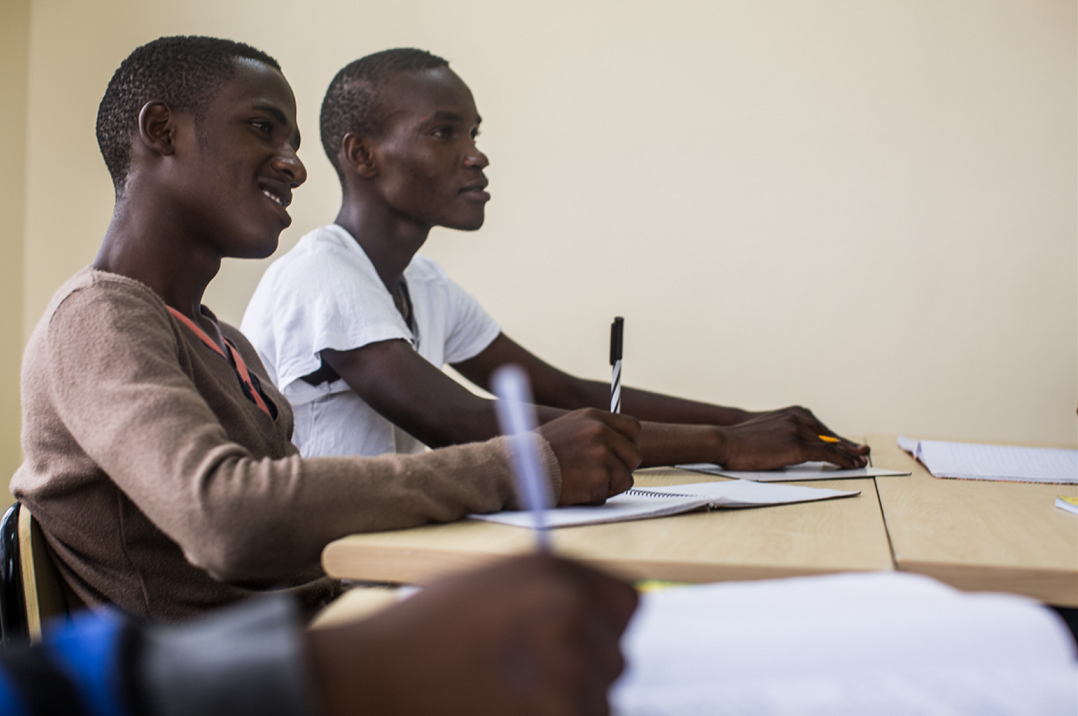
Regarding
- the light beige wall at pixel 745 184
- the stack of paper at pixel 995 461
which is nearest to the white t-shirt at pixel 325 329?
the stack of paper at pixel 995 461

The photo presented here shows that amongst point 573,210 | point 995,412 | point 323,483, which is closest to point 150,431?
point 323,483

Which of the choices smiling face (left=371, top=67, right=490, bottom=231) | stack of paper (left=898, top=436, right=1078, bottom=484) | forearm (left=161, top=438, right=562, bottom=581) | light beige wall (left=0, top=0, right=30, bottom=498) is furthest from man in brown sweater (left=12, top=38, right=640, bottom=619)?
light beige wall (left=0, top=0, right=30, bottom=498)

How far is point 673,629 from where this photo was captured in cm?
41

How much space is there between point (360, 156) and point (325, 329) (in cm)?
46

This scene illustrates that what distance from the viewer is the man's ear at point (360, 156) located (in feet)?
5.11

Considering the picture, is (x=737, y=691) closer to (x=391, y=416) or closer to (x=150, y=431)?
(x=150, y=431)

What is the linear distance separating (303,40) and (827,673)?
2707 millimetres

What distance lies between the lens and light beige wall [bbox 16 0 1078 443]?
226cm

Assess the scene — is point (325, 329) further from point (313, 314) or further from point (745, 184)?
point (745, 184)

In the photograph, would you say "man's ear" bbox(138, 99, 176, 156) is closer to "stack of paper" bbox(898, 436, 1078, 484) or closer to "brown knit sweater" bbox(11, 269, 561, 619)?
"brown knit sweater" bbox(11, 269, 561, 619)

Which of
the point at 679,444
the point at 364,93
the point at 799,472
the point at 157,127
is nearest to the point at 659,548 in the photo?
the point at 679,444

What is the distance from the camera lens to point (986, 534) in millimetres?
762

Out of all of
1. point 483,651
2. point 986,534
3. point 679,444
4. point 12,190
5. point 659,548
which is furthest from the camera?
point 12,190

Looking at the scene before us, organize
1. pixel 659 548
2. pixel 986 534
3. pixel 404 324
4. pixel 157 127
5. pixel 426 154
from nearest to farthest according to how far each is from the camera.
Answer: pixel 659 548, pixel 986 534, pixel 157 127, pixel 404 324, pixel 426 154
